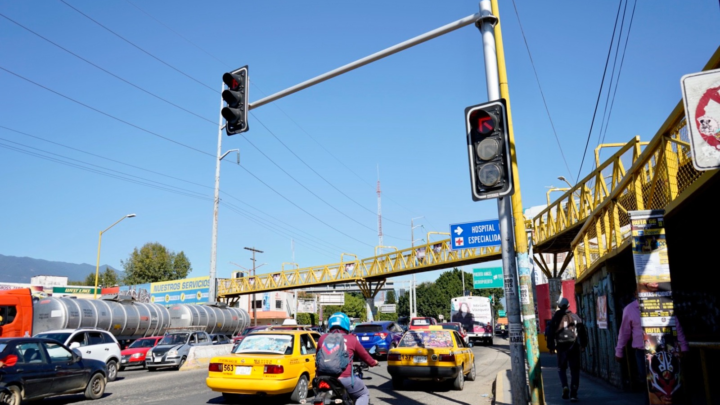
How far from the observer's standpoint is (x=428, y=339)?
14.4m

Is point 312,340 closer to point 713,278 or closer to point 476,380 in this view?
point 476,380

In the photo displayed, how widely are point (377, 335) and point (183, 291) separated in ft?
117

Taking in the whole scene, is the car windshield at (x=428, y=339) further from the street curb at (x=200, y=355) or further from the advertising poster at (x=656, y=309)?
the street curb at (x=200, y=355)

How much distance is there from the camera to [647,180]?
385 inches

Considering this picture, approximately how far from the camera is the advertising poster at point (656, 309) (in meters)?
7.10

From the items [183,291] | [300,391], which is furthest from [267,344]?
[183,291]

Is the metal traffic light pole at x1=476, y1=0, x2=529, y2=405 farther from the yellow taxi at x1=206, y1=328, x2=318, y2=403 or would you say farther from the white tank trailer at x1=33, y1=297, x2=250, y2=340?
the white tank trailer at x1=33, y1=297, x2=250, y2=340

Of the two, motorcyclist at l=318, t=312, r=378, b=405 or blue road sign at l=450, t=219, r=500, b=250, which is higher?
blue road sign at l=450, t=219, r=500, b=250

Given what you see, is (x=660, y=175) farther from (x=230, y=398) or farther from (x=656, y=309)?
(x=230, y=398)

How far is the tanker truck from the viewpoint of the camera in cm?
2409

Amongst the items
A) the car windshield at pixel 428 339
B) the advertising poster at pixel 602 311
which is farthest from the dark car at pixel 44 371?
the advertising poster at pixel 602 311

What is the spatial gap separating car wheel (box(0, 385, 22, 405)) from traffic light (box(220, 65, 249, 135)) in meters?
6.26

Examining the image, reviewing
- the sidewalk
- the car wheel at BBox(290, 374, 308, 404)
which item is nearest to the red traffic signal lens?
the sidewalk

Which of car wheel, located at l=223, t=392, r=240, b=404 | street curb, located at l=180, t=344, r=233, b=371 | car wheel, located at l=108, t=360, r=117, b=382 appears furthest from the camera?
street curb, located at l=180, t=344, r=233, b=371
